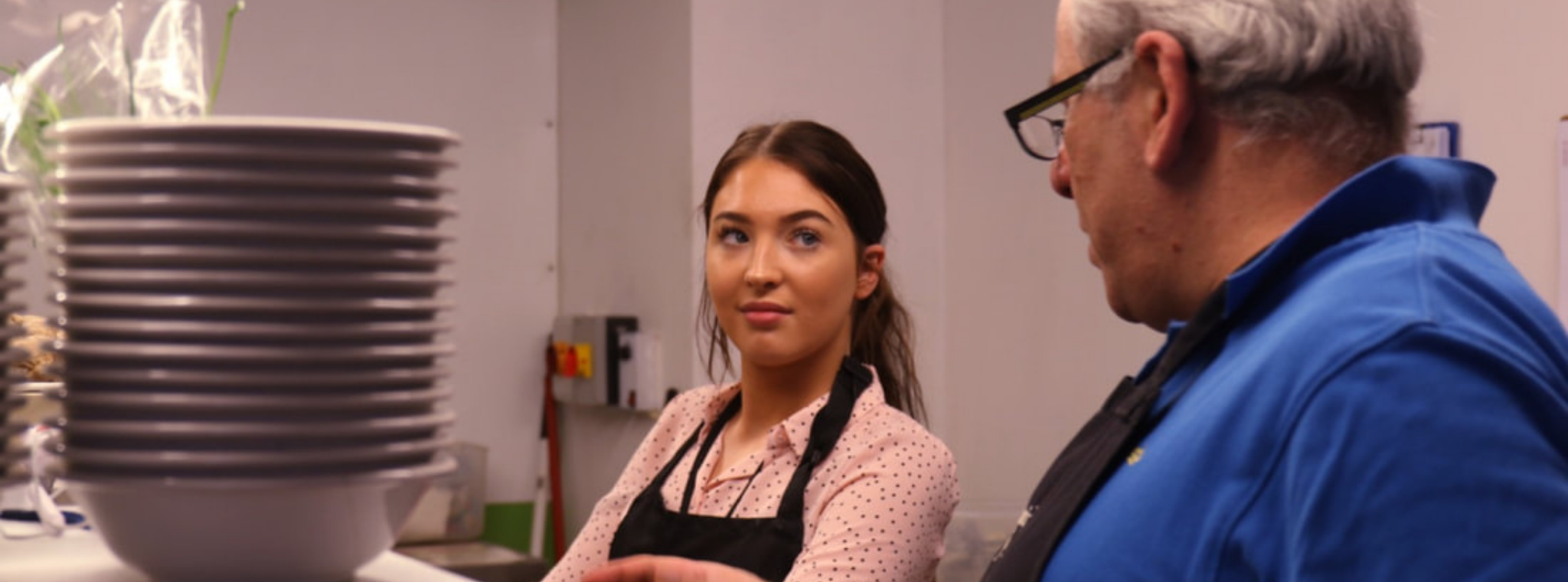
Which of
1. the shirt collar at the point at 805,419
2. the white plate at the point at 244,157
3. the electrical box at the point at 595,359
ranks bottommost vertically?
the electrical box at the point at 595,359

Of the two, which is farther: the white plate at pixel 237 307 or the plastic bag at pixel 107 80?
the plastic bag at pixel 107 80

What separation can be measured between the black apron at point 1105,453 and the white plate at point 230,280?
23.0 inches

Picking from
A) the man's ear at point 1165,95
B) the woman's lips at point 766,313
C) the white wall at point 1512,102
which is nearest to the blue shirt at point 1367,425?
the man's ear at point 1165,95

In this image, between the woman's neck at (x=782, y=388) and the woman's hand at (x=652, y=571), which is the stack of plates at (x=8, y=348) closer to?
the woman's hand at (x=652, y=571)

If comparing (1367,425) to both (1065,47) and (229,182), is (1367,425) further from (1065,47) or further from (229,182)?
(229,182)

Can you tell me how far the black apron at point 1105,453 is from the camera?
1.06m

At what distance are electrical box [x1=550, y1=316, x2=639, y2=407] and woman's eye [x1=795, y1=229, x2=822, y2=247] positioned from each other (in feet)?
5.75

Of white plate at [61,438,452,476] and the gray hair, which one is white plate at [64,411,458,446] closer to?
white plate at [61,438,452,476]

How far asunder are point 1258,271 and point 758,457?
2.70ft

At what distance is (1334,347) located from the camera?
0.89 metres

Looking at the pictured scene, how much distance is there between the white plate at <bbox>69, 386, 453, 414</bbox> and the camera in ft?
1.93

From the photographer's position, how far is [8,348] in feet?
2.17

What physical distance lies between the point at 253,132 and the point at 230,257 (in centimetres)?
5

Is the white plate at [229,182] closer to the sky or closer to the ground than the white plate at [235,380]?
closer to the sky
